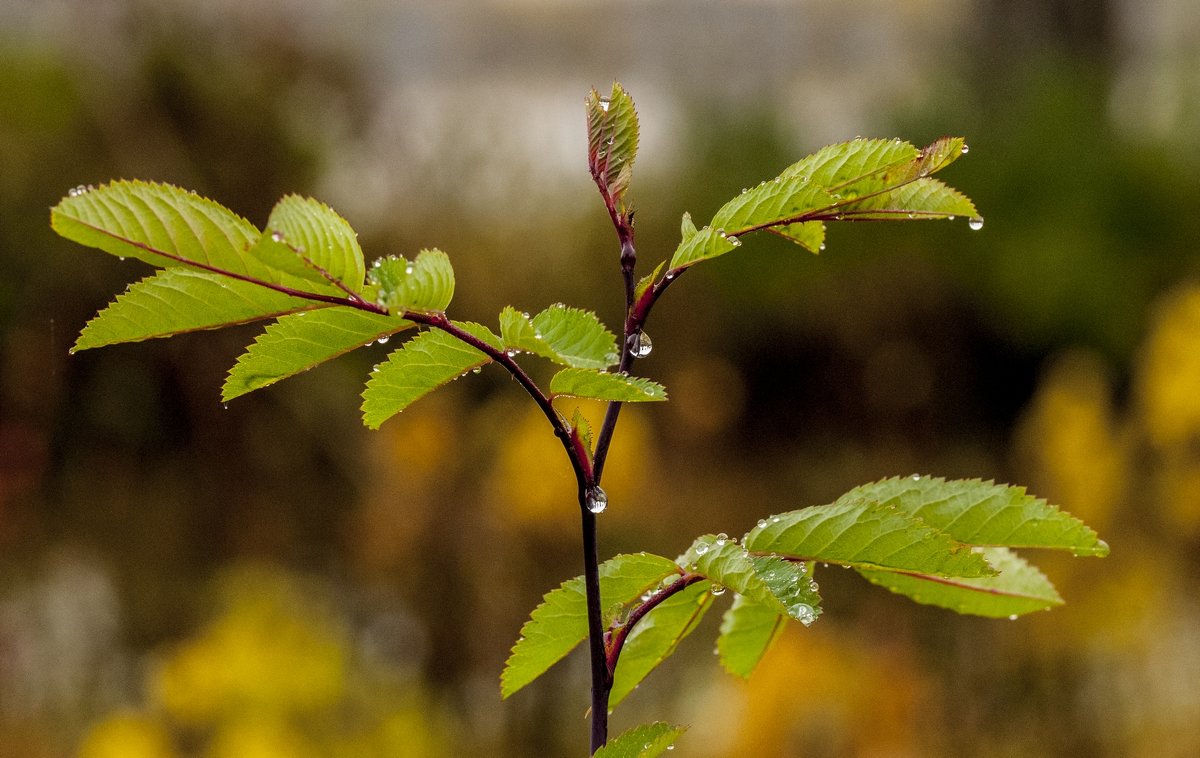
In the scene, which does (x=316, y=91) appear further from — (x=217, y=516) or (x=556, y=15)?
(x=556, y=15)

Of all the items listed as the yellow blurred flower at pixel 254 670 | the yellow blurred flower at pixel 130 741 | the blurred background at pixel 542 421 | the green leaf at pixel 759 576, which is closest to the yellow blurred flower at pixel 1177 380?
the blurred background at pixel 542 421

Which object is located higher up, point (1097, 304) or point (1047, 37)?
point (1047, 37)

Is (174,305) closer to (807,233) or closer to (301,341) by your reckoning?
(301,341)

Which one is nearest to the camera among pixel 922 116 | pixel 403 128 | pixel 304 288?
pixel 304 288

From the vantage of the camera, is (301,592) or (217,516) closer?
(301,592)

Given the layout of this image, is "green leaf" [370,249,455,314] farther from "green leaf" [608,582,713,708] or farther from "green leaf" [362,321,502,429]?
"green leaf" [608,582,713,708]

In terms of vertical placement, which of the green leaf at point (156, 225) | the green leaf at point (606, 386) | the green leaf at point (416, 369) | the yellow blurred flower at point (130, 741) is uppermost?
the green leaf at point (156, 225)

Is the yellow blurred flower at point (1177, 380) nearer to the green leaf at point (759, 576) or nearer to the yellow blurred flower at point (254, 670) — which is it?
the yellow blurred flower at point (254, 670)

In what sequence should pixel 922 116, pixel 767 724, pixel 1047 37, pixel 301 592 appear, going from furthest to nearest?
pixel 1047 37 → pixel 922 116 → pixel 301 592 → pixel 767 724

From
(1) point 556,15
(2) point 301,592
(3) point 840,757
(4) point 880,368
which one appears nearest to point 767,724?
(3) point 840,757
